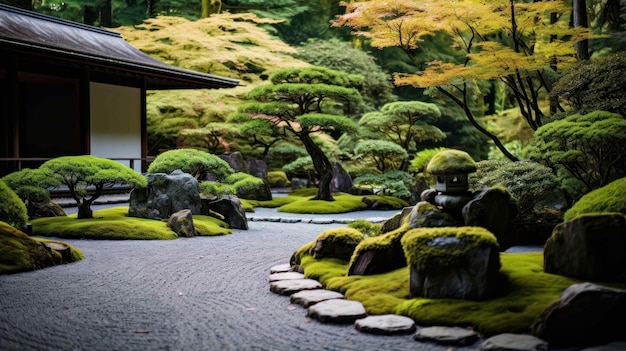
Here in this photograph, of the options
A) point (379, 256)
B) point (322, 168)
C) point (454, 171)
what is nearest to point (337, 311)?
point (379, 256)

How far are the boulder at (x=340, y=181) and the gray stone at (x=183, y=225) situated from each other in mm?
8970

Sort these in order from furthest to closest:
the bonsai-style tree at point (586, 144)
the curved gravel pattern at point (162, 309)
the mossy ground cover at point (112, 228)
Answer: the mossy ground cover at point (112, 228) < the bonsai-style tree at point (586, 144) < the curved gravel pattern at point (162, 309)

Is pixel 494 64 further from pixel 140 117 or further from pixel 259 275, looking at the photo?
pixel 140 117

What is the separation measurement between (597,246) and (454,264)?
1.10m

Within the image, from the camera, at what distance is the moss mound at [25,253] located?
280 inches

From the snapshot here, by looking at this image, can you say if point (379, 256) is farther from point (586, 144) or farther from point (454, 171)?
point (586, 144)

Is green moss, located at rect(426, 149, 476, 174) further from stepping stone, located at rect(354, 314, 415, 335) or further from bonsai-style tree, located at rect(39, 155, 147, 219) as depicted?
bonsai-style tree, located at rect(39, 155, 147, 219)

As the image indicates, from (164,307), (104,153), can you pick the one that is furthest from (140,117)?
(164,307)

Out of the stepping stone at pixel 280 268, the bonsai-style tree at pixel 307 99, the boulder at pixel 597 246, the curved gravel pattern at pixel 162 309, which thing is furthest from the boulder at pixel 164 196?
the boulder at pixel 597 246

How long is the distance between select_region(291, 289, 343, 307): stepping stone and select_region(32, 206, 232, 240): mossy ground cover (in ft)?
16.6

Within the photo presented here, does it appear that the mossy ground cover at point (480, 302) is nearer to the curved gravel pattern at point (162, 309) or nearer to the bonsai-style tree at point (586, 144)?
the curved gravel pattern at point (162, 309)

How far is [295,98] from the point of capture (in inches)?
652

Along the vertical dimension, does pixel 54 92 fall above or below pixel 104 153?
above

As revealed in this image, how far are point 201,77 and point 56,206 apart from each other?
5.43 m
